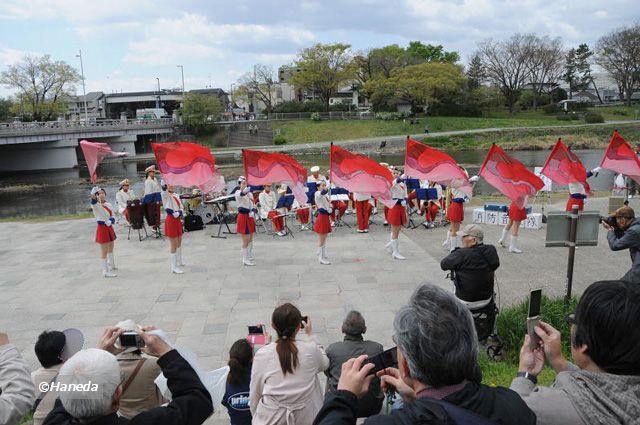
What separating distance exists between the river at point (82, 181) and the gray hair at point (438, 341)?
67.6 ft

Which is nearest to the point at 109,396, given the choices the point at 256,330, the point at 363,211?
the point at 256,330

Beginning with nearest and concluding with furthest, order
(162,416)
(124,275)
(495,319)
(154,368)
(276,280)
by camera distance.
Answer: (162,416), (154,368), (495,319), (276,280), (124,275)

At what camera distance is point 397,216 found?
487 inches

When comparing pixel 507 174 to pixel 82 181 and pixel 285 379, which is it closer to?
pixel 285 379

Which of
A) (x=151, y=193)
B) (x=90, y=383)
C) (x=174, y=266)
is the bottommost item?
(x=174, y=266)

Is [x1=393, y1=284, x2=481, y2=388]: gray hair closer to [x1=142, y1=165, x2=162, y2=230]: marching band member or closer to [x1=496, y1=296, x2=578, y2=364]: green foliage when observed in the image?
[x1=496, y1=296, x2=578, y2=364]: green foliage

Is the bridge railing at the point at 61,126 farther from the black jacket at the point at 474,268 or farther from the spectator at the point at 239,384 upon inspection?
the spectator at the point at 239,384

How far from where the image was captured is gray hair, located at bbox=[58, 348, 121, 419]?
2.33 metres

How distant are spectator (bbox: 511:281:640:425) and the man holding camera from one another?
3908 mm

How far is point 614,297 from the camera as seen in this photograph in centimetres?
222

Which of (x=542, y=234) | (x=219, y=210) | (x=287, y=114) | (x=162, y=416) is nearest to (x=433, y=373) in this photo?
(x=162, y=416)

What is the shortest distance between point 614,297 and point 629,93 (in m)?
84.7

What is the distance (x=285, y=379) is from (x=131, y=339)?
1170 mm

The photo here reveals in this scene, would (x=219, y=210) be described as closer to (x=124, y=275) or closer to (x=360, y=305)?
(x=124, y=275)
